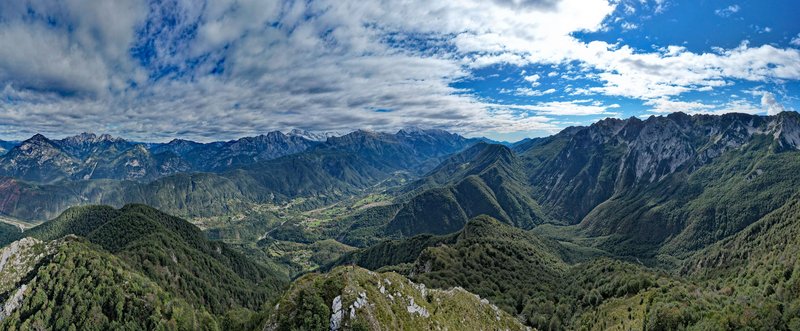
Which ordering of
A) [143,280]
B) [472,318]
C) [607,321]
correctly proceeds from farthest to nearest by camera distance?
[143,280] < [607,321] < [472,318]

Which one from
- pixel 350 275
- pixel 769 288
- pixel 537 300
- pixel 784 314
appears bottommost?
pixel 537 300

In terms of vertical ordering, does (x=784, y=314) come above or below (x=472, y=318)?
above

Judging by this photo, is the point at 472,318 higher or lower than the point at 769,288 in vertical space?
higher

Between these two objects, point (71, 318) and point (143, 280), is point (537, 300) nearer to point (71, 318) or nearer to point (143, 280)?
point (143, 280)

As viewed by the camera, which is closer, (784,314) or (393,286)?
(784,314)

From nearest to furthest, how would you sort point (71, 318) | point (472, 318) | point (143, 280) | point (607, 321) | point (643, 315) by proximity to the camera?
point (472, 318), point (643, 315), point (607, 321), point (71, 318), point (143, 280)

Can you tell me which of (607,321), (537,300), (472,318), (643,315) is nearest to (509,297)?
(537,300)

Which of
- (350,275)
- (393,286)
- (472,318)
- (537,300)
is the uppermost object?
(350,275)

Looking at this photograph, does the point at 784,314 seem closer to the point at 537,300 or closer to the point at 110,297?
the point at 537,300

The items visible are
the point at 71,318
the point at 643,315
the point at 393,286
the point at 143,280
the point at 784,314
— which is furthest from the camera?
the point at 143,280

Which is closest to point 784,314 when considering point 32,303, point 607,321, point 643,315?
point 643,315
